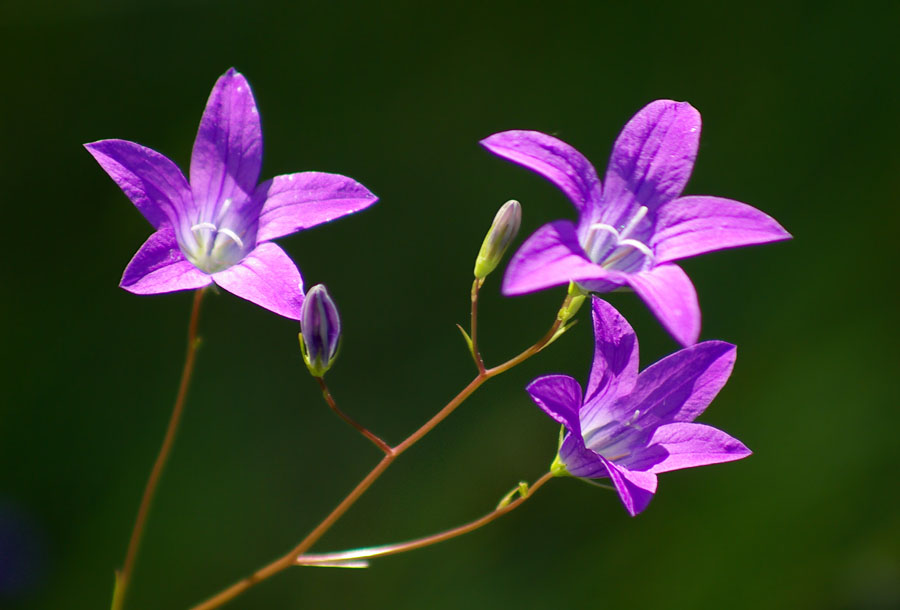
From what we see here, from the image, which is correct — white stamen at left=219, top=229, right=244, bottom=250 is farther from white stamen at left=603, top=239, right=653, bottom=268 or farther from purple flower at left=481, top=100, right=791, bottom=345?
white stamen at left=603, top=239, right=653, bottom=268

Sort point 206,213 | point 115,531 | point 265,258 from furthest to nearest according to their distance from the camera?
point 115,531
point 206,213
point 265,258

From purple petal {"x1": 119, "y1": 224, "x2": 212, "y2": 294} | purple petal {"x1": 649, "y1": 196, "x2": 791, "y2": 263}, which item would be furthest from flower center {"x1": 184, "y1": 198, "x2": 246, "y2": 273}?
purple petal {"x1": 649, "y1": 196, "x2": 791, "y2": 263}

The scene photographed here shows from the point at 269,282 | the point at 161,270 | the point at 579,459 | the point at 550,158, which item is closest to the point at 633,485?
the point at 579,459

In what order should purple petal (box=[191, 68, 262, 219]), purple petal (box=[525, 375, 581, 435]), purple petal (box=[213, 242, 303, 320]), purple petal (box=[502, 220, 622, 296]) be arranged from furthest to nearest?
purple petal (box=[191, 68, 262, 219]) → purple petal (box=[213, 242, 303, 320]) → purple petal (box=[525, 375, 581, 435]) → purple petal (box=[502, 220, 622, 296])

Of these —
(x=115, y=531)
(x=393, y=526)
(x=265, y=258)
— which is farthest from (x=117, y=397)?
(x=265, y=258)

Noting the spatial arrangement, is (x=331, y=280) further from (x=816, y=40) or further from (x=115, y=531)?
(x=816, y=40)

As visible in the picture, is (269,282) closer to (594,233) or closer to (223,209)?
(223,209)

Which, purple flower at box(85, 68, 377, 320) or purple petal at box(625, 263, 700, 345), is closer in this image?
purple petal at box(625, 263, 700, 345)
